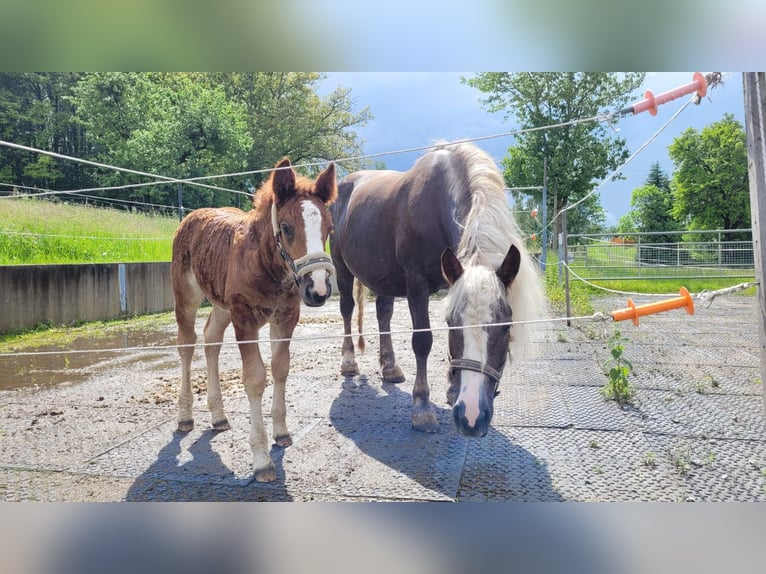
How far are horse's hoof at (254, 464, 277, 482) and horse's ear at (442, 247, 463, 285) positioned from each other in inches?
55.5

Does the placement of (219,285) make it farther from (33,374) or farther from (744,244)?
(744,244)

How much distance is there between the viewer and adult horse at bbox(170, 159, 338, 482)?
8.11 ft

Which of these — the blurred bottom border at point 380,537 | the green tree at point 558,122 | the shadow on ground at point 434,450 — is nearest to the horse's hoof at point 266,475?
the blurred bottom border at point 380,537

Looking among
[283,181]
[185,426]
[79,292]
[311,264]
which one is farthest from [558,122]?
[79,292]

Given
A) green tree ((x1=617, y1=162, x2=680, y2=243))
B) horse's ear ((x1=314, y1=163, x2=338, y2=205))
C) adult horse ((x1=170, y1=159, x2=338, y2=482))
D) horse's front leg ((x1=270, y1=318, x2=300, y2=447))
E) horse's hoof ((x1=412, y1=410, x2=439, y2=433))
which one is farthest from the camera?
green tree ((x1=617, y1=162, x2=680, y2=243))

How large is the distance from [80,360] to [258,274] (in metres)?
2.87

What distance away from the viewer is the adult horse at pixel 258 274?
8.11 ft

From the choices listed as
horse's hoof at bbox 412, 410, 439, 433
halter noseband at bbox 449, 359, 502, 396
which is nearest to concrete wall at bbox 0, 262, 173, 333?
horse's hoof at bbox 412, 410, 439, 433

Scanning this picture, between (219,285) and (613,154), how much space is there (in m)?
2.90

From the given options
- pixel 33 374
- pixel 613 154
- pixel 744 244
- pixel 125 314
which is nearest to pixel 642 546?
pixel 744 244

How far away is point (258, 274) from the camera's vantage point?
9.04ft

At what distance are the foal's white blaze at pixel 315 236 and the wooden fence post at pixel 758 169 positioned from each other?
2020 millimetres

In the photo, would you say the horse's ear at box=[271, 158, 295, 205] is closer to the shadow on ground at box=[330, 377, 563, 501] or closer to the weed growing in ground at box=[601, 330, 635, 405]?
the shadow on ground at box=[330, 377, 563, 501]

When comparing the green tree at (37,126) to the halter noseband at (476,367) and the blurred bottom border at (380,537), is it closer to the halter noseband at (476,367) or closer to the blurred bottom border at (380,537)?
the blurred bottom border at (380,537)
